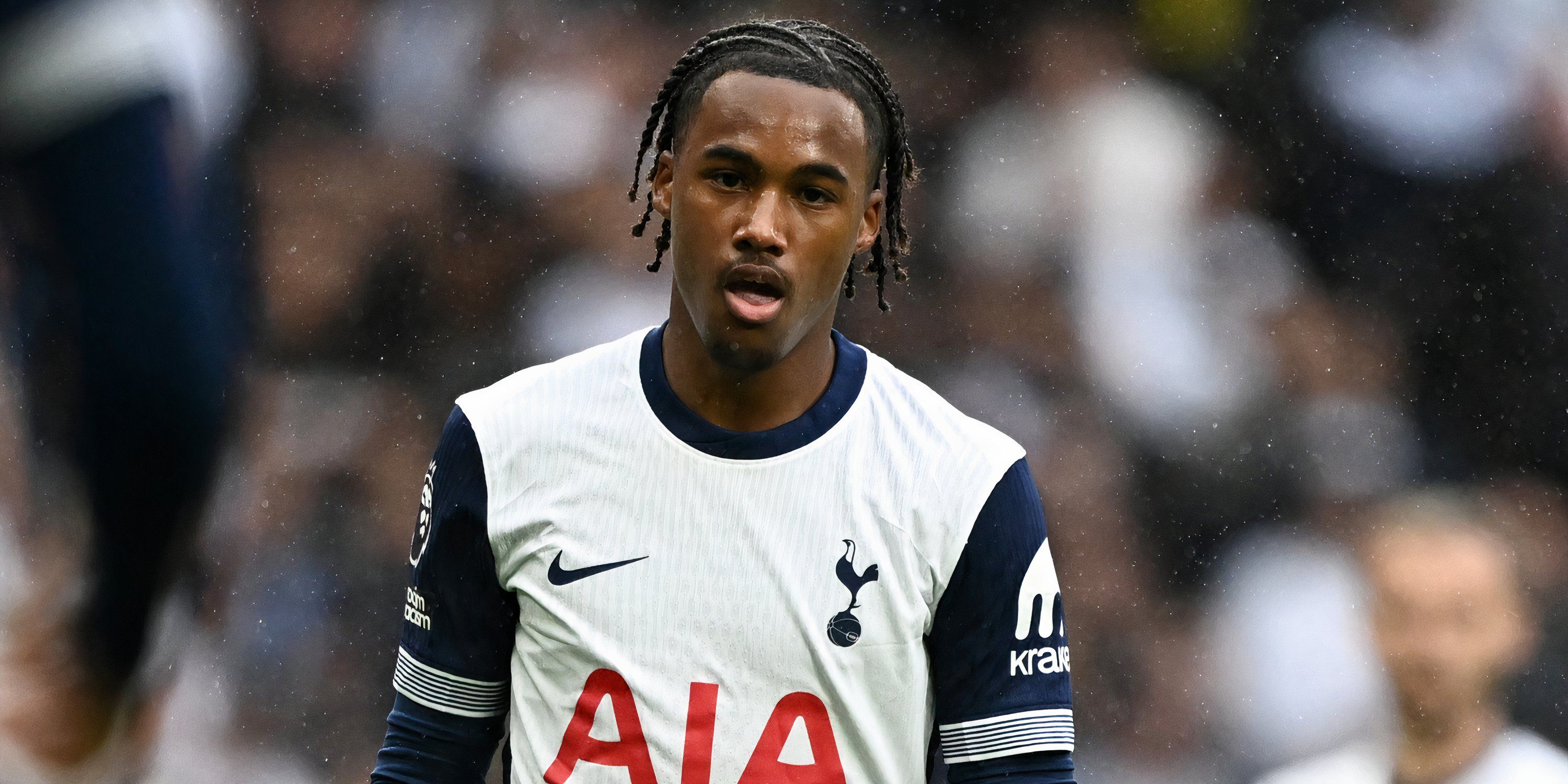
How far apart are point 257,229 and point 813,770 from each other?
→ 2.28 metres

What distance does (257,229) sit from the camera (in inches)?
132

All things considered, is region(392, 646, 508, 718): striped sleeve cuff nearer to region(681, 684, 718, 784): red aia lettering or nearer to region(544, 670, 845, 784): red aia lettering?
region(544, 670, 845, 784): red aia lettering

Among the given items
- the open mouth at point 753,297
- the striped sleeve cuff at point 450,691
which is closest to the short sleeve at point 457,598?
the striped sleeve cuff at point 450,691

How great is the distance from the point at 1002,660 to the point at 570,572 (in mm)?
531

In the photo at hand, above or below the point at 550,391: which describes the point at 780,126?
above

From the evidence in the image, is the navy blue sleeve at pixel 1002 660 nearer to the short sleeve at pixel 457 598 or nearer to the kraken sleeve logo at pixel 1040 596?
the kraken sleeve logo at pixel 1040 596

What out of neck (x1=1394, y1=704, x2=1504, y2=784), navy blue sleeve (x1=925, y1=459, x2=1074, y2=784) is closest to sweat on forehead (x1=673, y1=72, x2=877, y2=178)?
navy blue sleeve (x1=925, y1=459, x2=1074, y2=784)

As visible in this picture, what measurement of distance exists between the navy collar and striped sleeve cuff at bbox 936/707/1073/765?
A: 1.32 feet

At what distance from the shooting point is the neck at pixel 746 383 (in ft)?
5.67

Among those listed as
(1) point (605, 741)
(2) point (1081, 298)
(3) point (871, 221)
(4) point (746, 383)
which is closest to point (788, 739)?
(1) point (605, 741)

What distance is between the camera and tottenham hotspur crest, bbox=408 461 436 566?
176cm

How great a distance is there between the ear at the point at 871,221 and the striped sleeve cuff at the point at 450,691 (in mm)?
728

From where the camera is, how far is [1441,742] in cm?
324

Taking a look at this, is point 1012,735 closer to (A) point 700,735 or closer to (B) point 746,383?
(A) point 700,735
